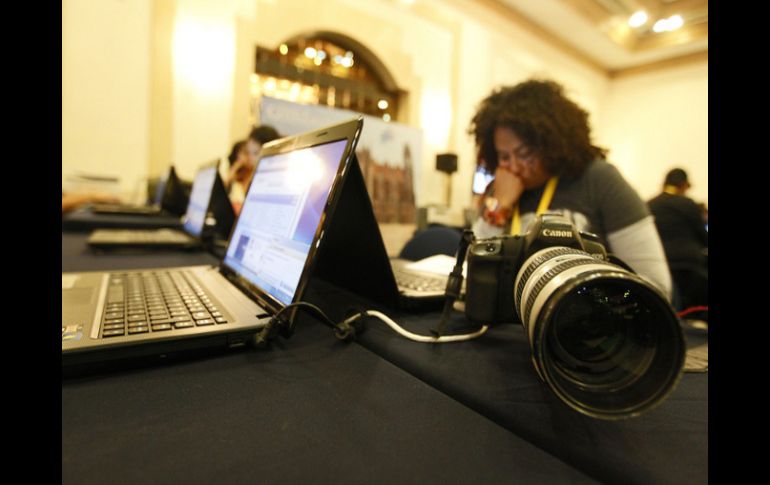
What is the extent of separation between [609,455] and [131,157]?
3250 millimetres

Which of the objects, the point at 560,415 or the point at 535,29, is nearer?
the point at 560,415

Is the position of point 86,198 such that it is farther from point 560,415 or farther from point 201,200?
point 560,415

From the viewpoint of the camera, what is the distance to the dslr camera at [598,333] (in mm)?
268

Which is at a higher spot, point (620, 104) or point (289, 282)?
point (620, 104)

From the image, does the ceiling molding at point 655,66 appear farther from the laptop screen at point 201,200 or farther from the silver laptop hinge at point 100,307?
the silver laptop hinge at point 100,307

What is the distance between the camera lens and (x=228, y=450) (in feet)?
0.84

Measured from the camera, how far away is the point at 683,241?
188 centimetres

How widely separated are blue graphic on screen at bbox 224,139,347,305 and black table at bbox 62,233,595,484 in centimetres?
12

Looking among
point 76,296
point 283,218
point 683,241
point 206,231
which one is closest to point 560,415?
point 283,218

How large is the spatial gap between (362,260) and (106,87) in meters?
2.96

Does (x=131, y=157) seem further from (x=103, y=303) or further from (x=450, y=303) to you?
(x=450, y=303)

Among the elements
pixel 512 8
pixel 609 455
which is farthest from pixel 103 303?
pixel 512 8

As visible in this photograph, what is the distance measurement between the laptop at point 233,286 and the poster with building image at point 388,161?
278cm
